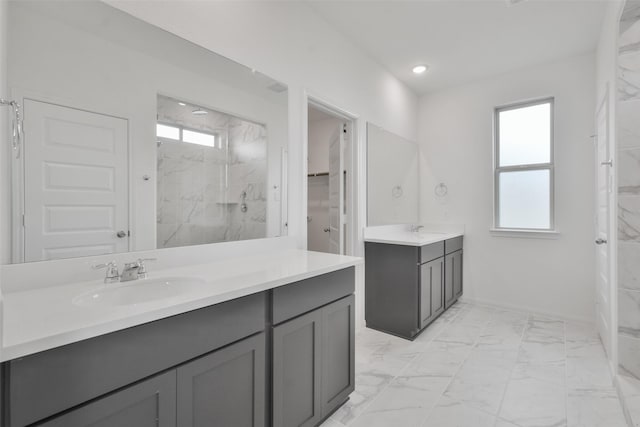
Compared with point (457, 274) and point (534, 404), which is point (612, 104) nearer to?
point (534, 404)

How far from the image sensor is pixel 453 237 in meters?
3.36

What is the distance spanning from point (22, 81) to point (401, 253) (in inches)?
100

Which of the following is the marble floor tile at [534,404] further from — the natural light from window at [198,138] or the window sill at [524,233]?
the natural light from window at [198,138]

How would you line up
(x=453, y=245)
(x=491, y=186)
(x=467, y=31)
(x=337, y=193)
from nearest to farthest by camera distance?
(x=467, y=31), (x=337, y=193), (x=453, y=245), (x=491, y=186)

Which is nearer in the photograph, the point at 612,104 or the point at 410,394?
the point at 410,394

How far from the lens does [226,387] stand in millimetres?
1137

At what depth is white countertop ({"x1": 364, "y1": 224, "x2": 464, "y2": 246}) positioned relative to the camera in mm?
2725

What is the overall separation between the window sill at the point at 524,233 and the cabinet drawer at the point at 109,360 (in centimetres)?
329

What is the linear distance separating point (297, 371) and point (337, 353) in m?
0.32

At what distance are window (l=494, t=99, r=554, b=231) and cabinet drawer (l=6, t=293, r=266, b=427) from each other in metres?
3.42

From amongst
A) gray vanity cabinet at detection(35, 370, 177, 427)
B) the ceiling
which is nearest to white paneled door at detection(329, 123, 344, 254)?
the ceiling

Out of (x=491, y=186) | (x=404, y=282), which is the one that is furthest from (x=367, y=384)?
(x=491, y=186)

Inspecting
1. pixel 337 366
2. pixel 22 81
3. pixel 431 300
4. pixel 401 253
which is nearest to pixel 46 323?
pixel 22 81

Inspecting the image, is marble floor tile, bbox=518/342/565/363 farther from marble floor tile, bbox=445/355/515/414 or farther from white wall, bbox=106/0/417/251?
white wall, bbox=106/0/417/251
